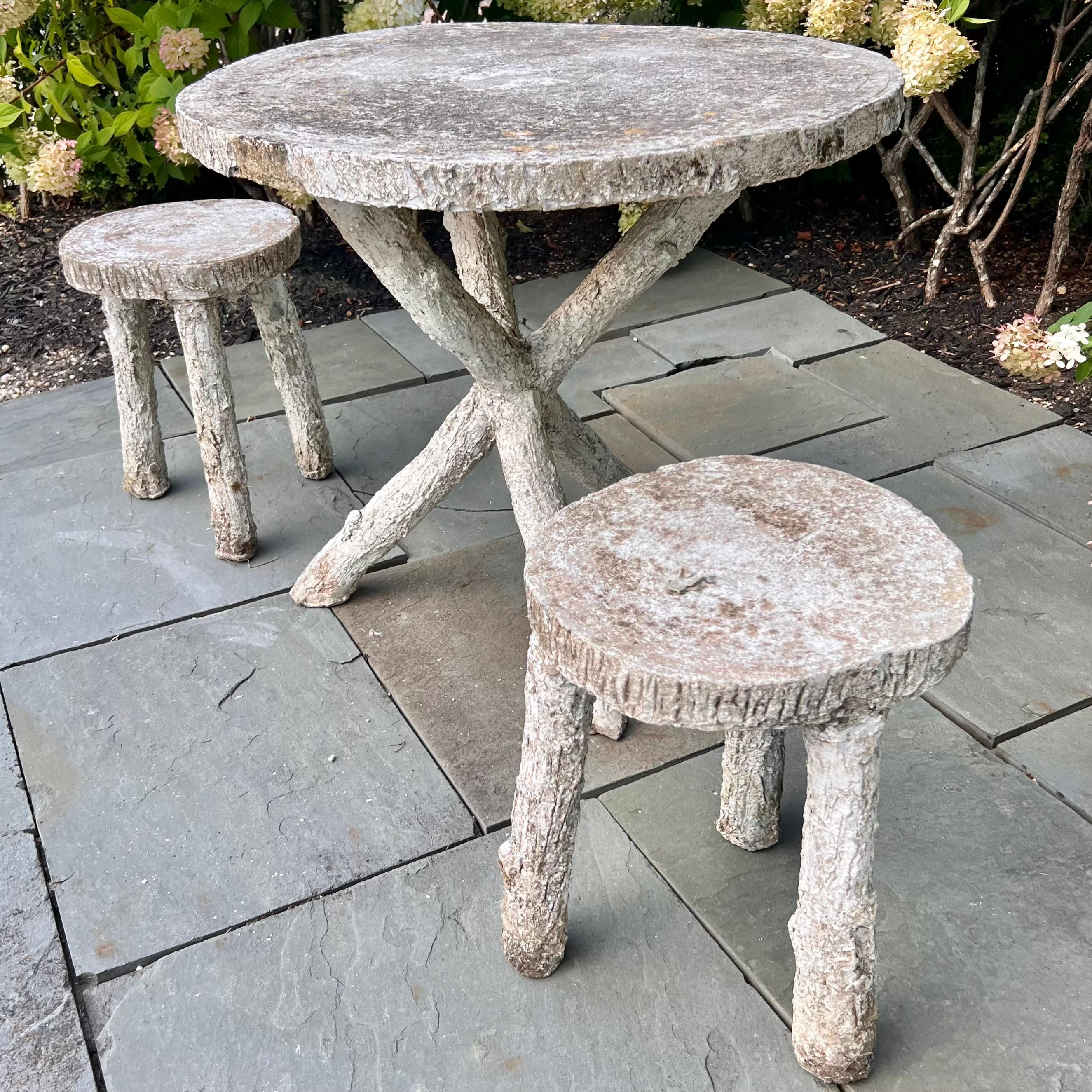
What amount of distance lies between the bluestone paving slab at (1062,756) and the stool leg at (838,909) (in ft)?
2.33

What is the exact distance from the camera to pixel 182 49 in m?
3.44

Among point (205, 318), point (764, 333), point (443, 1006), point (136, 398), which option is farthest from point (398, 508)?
point (764, 333)

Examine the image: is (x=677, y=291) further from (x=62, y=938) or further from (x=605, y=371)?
(x=62, y=938)

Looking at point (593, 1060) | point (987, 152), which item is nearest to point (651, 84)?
point (593, 1060)

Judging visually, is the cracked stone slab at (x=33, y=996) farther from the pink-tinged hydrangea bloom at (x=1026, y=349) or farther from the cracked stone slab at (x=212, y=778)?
the pink-tinged hydrangea bloom at (x=1026, y=349)

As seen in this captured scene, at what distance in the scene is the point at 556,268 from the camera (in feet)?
15.0

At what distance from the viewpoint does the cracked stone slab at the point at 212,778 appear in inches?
76.2

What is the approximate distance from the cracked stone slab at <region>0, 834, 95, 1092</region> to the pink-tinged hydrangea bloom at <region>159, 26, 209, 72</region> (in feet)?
8.07

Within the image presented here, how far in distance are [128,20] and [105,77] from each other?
500 mm

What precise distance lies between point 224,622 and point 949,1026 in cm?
172

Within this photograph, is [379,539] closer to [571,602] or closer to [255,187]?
[571,602]

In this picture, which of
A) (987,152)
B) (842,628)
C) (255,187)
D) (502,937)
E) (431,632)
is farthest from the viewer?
(255,187)

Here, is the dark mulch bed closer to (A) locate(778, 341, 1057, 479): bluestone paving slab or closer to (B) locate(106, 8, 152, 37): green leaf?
(A) locate(778, 341, 1057, 479): bluestone paving slab

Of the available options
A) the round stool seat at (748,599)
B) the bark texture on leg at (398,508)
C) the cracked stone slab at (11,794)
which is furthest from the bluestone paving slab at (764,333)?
the cracked stone slab at (11,794)
